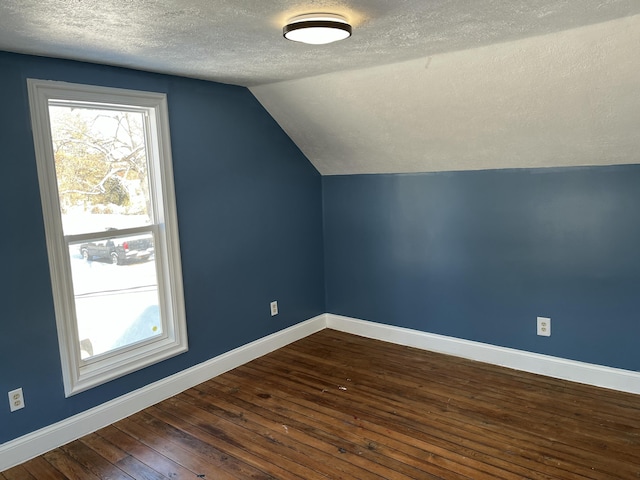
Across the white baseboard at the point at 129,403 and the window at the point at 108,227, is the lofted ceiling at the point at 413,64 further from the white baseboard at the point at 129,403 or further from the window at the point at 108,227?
the white baseboard at the point at 129,403

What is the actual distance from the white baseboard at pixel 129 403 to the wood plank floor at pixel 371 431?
0.19 feet

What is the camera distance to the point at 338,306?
4531 mm

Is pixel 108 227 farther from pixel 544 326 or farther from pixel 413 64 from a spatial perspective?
pixel 544 326

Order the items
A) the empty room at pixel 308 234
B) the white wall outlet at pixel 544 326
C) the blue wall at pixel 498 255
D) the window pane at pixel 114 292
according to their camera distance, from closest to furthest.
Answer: the empty room at pixel 308 234
the window pane at pixel 114 292
the blue wall at pixel 498 255
the white wall outlet at pixel 544 326

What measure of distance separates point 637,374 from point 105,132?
3.70 meters

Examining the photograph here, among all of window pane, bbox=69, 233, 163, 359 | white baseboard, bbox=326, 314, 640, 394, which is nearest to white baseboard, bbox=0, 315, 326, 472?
window pane, bbox=69, 233, 163, 359

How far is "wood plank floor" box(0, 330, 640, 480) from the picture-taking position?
243 cm

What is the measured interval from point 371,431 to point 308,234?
2.02 meters

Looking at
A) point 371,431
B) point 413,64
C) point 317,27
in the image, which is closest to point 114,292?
point 371,431

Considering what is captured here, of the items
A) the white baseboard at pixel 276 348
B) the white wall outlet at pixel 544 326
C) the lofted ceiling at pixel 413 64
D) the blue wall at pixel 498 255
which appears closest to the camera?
the lofted ceiling at pixel 413 64

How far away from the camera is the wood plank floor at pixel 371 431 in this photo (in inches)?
95.7

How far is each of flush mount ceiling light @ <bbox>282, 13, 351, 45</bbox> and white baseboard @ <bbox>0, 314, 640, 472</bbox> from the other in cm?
241

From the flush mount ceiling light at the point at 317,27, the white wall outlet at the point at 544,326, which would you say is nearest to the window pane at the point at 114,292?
the flush mount ceiling light at the point at 317,27

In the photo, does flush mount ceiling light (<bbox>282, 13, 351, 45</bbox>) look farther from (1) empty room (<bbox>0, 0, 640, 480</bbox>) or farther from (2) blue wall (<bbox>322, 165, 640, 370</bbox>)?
(2) blue wall (<bbox>322, 165, 640, 370</bbox>)
